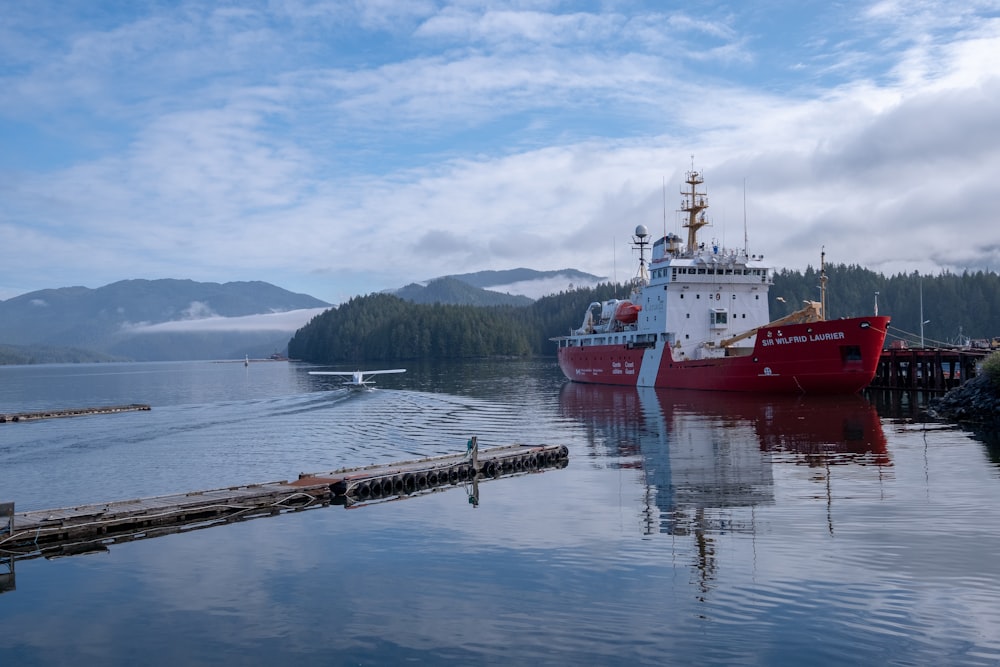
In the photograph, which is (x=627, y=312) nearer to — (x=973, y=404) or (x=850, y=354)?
(x=850, y=354)

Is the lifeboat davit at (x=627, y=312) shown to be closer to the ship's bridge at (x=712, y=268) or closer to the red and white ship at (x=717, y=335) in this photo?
the red and white ship at (x=717, y=335)

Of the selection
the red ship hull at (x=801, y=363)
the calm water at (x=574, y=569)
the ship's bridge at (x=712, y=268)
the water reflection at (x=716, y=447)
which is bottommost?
the calm water at (x=574, y=569)

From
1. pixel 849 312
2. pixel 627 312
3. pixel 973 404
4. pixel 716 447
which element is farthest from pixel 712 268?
pixel 849 312

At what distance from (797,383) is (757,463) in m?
24.0

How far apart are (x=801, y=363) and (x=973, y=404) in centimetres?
1121

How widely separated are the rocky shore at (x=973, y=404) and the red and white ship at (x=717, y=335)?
16.2 ft

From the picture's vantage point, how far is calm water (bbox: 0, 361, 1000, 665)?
12.1m

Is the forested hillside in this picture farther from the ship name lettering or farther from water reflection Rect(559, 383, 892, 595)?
water reflection Rect(559, 383, 892, 595)

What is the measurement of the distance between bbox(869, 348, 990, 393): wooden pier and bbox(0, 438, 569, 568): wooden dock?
117 ft

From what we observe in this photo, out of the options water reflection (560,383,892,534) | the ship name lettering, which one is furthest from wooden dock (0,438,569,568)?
the ship name lettering

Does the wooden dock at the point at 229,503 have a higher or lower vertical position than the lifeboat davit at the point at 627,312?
lower

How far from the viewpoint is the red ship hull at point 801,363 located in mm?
46469

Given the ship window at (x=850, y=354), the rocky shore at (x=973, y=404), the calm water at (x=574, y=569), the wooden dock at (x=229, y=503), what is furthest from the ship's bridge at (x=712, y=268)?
the wooden dock at (x=229, y=503)

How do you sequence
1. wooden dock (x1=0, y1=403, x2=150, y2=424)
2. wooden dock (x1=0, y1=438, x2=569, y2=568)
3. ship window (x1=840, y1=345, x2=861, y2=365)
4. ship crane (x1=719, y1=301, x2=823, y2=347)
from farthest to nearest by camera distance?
wooden dock (x1=0, y1=403, x2=150, y2=424) → ship crane (x1=719, y1=301, x2=823, y2=347) → ship window (x1=840, y1=345, x2=861, y2=365) → wooden dock (x1=0, y1=438, x2=569, y2=568)
